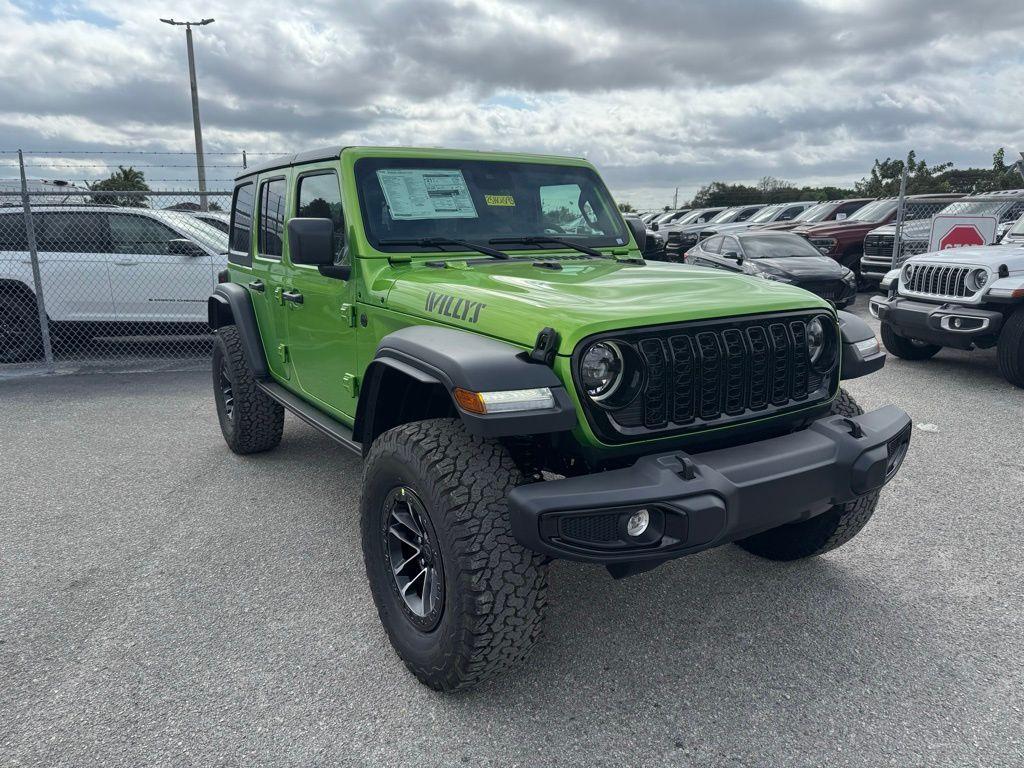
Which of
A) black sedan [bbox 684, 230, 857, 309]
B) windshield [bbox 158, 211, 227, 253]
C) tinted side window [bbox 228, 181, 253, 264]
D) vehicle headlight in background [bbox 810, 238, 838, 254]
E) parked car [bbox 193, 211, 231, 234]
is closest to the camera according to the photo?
tinted side window [bbox 228, 181, 253, 264]

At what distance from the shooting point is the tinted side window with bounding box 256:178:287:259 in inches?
160

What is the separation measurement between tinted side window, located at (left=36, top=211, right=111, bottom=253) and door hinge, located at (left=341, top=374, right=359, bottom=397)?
5997mm

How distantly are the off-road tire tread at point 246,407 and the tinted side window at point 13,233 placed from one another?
4551mm

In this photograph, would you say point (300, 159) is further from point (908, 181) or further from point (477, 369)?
point (908, 181)

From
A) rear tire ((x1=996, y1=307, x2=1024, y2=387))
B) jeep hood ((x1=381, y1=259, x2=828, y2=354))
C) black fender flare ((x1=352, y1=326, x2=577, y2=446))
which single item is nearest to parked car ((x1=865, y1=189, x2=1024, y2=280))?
rear tire ((x1=996, y1=307, x2=1024, y2=387))

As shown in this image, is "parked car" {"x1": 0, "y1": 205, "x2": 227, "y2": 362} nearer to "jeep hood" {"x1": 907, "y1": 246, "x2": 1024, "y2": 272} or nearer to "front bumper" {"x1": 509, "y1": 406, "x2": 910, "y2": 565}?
"front bumper" {"x1": 509, "y1": 406, "x2": 910, "y2": 565}

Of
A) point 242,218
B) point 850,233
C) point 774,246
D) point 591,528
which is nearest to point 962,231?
point 774,246

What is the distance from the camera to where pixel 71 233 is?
7.96 m

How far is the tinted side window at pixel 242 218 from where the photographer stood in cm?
461

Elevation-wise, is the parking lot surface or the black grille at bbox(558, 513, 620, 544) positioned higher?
the black grille at bbox(558, 513, 620, 544)

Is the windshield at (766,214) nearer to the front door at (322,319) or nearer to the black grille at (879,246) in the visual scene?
the black grille at (879,246)

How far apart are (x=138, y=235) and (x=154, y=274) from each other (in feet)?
1.50


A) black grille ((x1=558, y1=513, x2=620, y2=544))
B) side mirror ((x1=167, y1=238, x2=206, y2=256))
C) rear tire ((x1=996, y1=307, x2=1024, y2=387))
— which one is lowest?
rear tire ((x1=996, y1=307, x2=1024, y2=387))

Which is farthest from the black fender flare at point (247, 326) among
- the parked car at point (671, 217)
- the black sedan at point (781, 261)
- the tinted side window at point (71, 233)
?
the parked car at point (671, 217)
